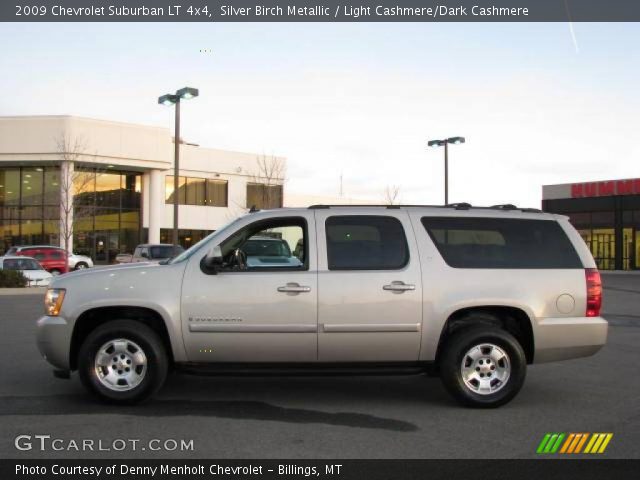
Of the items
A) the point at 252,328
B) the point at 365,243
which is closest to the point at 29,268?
the point at 252,328

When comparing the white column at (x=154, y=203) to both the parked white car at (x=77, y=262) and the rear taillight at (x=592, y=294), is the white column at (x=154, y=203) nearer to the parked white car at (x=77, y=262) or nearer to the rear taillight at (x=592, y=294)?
the parked white car at (x=77, y=262)

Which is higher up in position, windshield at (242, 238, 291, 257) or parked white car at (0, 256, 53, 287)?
windshield at (242, 238, 291, 257)

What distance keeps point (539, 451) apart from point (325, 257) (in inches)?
101

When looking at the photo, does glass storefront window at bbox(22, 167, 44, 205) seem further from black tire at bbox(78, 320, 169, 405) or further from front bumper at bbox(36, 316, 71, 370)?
black tire at bbox(78, 320, 169, 405)

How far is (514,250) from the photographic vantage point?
686cm

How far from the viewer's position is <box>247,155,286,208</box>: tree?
49094 millimetres

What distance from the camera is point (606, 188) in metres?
44.2

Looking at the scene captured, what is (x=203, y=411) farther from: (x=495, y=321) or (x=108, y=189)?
(x=108, y=189)

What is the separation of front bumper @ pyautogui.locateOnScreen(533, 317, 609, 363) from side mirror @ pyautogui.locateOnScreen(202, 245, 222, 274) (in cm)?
312

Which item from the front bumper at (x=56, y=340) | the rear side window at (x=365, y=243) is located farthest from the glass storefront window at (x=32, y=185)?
the rear side window at (x=365, y=243)

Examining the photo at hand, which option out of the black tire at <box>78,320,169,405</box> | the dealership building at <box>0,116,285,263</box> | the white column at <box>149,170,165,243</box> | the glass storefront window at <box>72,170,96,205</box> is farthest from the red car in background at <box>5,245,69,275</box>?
the black tire at <box>78,320,169,405</box>
